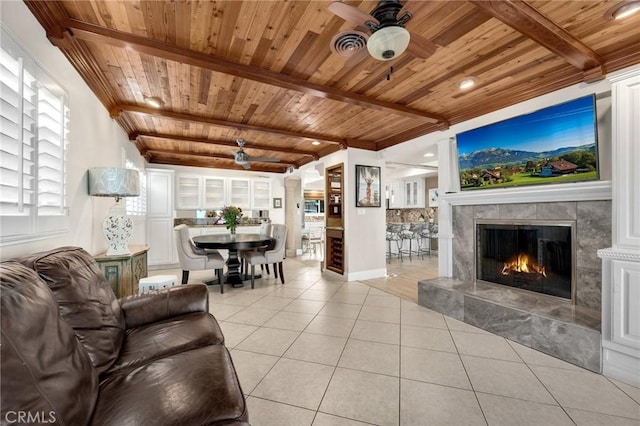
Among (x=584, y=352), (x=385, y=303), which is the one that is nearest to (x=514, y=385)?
(x=584, y=352)

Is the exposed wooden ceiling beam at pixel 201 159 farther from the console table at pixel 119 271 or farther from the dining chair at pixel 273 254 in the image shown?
the console table at pixel 119 271

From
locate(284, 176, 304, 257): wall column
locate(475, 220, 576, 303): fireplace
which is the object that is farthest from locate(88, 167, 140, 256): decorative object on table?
locate(284, 176, 304, 257): wall column

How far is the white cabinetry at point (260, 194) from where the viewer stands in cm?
729

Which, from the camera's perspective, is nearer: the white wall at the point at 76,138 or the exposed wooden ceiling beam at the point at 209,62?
the white wall at the point at 76,138

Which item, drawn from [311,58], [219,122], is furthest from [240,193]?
[311,58]

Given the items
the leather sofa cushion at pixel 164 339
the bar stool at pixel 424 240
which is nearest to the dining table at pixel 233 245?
the leather sofa cushion at pixel 164 339

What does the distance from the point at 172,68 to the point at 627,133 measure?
12.3 ft

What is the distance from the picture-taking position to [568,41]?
203 cm

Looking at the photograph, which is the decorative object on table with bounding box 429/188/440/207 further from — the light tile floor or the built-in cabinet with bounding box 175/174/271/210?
the light tile floor

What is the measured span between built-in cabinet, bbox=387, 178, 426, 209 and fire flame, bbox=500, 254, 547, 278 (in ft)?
16.5

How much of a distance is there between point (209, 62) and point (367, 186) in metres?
3.38

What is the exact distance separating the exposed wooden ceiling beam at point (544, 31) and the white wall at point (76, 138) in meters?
2.70

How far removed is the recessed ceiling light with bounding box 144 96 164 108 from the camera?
3123mm

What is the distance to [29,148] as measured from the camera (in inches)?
61.9
